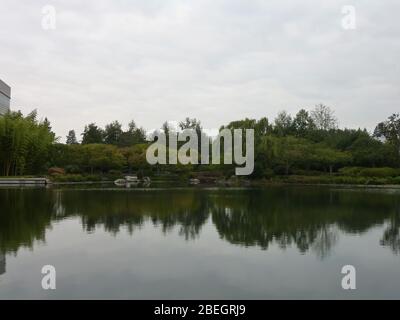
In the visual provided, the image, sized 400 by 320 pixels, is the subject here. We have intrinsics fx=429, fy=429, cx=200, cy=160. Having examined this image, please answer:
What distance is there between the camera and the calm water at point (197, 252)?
5402 millimetres

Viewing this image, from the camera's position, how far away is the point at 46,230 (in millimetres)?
9508

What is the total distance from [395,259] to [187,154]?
105 ft

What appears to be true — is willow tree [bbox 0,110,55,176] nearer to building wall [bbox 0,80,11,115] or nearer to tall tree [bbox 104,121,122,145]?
building wall [bbox 0,80,11,115]

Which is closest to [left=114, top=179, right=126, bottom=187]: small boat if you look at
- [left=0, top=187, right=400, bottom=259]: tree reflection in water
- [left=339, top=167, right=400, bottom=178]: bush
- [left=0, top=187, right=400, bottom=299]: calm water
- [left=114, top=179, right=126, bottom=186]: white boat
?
[left=114, top=179, right=126, bottom=186]: white boat

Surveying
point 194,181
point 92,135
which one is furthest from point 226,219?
point 92,135

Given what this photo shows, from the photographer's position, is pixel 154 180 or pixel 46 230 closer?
pixel 46 230

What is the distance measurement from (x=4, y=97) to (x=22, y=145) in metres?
12.5

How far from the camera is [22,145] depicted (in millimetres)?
28531

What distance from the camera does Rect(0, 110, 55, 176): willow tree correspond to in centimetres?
2784

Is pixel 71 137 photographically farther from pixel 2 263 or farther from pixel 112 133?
pixel 2 263

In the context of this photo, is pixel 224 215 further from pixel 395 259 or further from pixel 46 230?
pixel 395 259

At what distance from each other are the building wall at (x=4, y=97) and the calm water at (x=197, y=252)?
90.0 feet

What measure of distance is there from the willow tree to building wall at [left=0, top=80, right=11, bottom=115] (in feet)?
19.8
